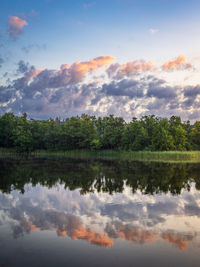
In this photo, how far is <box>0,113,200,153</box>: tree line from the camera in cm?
7875

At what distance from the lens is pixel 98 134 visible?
86312 millimetres

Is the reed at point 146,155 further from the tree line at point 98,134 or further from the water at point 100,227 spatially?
the water at point 100,227

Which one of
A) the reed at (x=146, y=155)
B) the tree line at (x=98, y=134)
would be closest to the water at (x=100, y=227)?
the reed at (x=146, y=155)

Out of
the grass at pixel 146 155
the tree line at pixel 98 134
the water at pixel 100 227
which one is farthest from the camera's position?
the tree line at pixel 98 134

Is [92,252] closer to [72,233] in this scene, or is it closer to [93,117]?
[72,233]

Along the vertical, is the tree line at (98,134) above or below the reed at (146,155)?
above

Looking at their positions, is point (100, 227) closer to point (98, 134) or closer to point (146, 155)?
point (146, 155)

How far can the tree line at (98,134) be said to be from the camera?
258ft

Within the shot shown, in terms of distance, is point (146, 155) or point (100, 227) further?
point (146, 155)

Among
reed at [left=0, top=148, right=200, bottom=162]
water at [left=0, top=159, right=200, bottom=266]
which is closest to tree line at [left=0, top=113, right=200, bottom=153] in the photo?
reed at [left=0, top=148, right=200, bottom=162]

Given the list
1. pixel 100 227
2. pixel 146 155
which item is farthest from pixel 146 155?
pixel 100 227

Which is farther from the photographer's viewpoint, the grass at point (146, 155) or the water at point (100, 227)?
the grass at point (146, 155)

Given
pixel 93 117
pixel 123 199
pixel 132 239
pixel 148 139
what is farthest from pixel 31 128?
pixel 132 239

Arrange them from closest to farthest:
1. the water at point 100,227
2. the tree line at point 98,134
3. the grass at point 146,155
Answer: the water at point 100,227 → the grass at point 146,155 → the tree line at point 98,134
